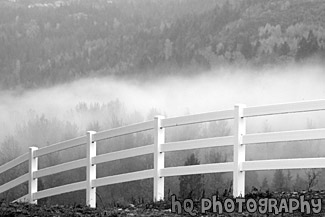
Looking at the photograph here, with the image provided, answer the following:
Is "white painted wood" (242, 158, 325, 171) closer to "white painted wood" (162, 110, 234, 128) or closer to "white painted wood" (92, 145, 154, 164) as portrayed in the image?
"white painted wood" (162, 110, 234, 128)

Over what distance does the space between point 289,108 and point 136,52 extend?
607 inches

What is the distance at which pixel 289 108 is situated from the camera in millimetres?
8633

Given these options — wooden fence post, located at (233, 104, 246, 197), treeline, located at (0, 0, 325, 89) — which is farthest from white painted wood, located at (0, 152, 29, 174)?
treeline, located at (0, 0, 325, 89)

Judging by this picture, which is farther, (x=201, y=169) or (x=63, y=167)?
(x=63, y=167)

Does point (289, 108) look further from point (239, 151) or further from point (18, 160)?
point (18, 160)

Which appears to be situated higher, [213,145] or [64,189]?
[213,145]

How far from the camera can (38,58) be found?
976 inches

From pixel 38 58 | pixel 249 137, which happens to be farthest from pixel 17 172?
pixel 249 137

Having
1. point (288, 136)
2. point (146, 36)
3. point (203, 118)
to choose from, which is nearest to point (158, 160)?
point (203, 118)

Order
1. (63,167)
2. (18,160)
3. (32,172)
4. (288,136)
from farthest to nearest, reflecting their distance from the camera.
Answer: (18,160) → (32,172) → (63,167) → (288,136)

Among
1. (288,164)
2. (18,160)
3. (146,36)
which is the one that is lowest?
(288,164)

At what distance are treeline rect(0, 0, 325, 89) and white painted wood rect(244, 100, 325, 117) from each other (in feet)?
43.2

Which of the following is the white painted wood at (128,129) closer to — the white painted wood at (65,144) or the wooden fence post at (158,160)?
the wooden fence post at (158,160)

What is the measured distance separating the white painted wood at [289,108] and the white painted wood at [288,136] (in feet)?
0.71
